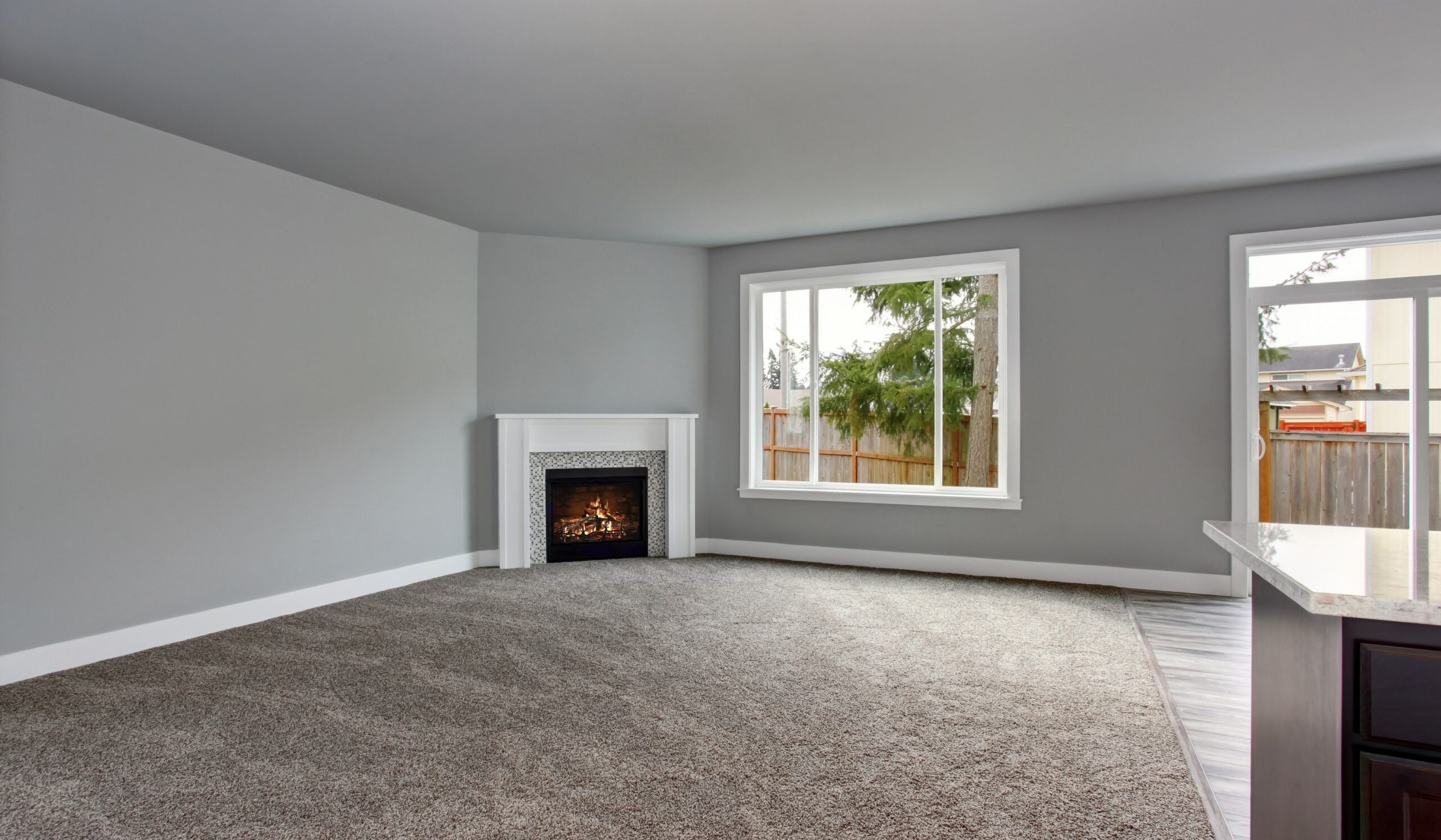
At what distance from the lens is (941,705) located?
2.93m

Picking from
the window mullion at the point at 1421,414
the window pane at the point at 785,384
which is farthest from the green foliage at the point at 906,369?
the window mullion at the point at 1421,414

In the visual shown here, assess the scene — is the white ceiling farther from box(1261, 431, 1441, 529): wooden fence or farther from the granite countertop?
the granite countertop

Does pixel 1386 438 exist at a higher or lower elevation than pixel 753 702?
higher

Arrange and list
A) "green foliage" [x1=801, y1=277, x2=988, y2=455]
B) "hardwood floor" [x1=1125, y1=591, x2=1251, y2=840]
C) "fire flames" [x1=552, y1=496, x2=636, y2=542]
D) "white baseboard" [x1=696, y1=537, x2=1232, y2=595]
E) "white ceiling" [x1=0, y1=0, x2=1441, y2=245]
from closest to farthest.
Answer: "hardwood floor" [x1=1125, y1=591, x2=1251, y2=840] < "white ceiling" [x1=0, y1=0, x2=1441, y2=245] < "white baseboard" [x1=696, y1=537, x2=1232, y2=595] < "green foliage" [x1=801, y1=277, x2=988, y2=455] < "fire flames" [x1=552, y1=496, x2=636, y2=542]

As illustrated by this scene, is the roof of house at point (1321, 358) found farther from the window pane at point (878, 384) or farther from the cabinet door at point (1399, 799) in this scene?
the cabinet door at point (1399, 799)

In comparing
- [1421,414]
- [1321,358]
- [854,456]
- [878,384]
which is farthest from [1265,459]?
[854,456]

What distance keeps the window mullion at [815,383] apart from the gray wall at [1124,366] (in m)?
0.76

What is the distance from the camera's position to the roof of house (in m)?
4.49

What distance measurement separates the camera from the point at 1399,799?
112 centimetres

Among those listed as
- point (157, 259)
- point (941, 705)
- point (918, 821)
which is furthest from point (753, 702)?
point (157, 259)

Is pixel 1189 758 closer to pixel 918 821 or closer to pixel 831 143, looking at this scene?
pixel 918 821

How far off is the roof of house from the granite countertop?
3540 millimetres

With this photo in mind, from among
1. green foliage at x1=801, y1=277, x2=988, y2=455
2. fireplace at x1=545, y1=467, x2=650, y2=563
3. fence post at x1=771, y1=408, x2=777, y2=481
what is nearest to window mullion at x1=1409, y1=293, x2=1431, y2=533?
green foliage at x1=801, y1=277, x2=988, y2=455

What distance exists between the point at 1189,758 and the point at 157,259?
4879mm
